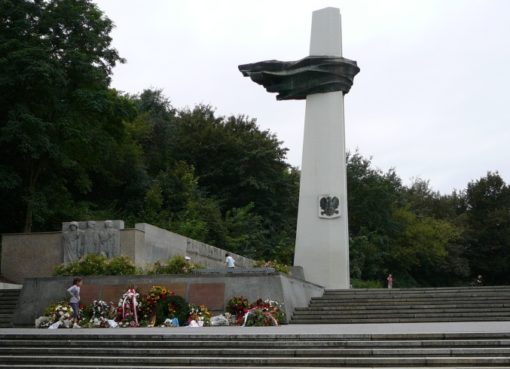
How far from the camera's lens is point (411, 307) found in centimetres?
2080

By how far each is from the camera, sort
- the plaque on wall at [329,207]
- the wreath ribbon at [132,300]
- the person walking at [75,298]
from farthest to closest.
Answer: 1. the plaque on wall at [329,207]
2. the wreath ribbon at [132,300]
3. the person walking at [75,298]

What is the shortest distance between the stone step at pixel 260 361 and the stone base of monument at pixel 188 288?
22.4ft

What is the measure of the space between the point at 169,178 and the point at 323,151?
16.1m

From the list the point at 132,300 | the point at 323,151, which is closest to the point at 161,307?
the point at 132,300

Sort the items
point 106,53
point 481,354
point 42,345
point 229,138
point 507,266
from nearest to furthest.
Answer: point 481,354 → point 42,345 → point 106,53 → point 229,138 → point 507,266

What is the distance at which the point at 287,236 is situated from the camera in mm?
45781

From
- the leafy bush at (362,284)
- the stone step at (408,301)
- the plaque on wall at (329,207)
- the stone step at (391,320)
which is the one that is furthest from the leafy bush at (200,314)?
the leafy bush at (362,284)

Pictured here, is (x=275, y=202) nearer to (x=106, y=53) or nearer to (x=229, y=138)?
(x=229, y=138)

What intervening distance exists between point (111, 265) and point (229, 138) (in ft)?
86.0

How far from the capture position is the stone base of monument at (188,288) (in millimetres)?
19891

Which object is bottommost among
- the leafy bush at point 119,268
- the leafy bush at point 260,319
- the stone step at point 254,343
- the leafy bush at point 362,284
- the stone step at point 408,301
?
the stone step at point 254,343

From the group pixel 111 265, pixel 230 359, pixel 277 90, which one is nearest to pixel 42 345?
pixel 230 359

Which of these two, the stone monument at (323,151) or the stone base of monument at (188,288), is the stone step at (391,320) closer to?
the stone base of monument at (188,288)

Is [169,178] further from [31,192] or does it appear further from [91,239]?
[91,239]
